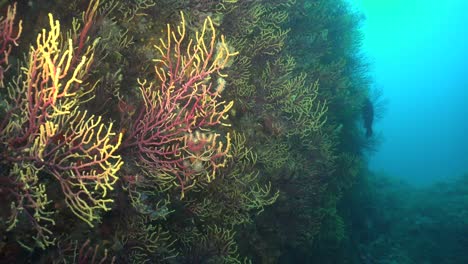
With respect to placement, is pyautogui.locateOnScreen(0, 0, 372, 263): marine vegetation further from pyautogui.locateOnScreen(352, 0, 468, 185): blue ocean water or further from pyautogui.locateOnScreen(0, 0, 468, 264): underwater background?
pyautogui.locateOnScreen(352, 0, 468, 185): blue ocean water

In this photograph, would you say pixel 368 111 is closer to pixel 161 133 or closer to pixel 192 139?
pixel 192 139

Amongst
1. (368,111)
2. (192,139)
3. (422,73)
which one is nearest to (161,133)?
(192,139)

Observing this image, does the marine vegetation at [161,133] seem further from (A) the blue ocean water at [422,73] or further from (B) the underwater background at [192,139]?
(A) the blue ocean water at [422,73]

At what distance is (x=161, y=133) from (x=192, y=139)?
0.37m

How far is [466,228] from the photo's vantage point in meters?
13.0

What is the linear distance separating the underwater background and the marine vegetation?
0.08ft

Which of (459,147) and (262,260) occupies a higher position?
(459,147)

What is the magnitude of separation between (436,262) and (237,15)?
41.9 feet

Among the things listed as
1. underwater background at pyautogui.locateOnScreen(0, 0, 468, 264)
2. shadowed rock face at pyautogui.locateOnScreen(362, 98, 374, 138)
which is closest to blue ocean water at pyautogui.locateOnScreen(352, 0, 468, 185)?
shadowed rock face at pyautogui.locateOnScreen(362, 98, 374, 138)

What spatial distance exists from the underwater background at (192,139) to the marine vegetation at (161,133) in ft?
0.08

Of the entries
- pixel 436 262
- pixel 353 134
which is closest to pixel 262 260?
→ pixel 353 134

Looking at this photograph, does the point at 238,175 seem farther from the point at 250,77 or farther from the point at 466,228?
the point at 466,228

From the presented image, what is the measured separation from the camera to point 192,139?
354cm

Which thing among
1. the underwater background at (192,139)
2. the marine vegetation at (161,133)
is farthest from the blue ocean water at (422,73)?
the marine vegetation at (161,133)
